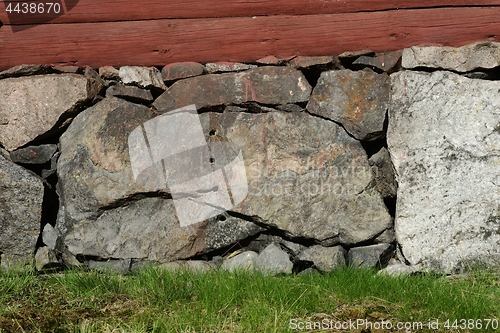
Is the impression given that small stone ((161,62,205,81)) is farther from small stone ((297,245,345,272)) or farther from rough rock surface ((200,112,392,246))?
small stone ((297,245,345,272))

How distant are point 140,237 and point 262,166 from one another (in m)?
0.87

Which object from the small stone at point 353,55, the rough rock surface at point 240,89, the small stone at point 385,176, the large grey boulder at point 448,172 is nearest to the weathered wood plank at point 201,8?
the small stone at point 353,55

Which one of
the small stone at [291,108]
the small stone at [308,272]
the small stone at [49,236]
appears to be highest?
the small stone at [291,108]

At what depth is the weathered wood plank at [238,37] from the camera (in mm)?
3832

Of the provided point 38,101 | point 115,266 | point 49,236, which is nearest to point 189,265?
point 115,266

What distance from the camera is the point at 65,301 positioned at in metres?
3.32

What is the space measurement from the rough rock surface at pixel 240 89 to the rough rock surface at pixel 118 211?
226 millimetres

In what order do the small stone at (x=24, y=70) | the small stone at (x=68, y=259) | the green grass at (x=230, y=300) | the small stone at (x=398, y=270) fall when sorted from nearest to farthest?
the green grass at (x=230, y=300)
the small stone at (x=398, y=270)
the small stone at (x=68, y=259)
the small stone at (x=24, y=70)

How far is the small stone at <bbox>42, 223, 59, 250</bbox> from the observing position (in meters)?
3.94

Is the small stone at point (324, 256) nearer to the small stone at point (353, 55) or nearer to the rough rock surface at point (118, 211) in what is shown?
the rough rock surface at point (118, 211)

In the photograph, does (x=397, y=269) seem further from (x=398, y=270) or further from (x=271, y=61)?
(x=271, y=61)

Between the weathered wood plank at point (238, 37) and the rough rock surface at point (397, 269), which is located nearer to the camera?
the rough rock surface at point (397, 269)

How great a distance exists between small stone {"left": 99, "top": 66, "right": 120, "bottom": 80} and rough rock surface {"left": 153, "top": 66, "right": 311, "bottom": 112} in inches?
13.1

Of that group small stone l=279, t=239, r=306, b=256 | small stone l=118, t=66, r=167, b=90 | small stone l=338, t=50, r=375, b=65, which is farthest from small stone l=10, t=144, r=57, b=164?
small stone l=338, t=50, r=375, b=65
